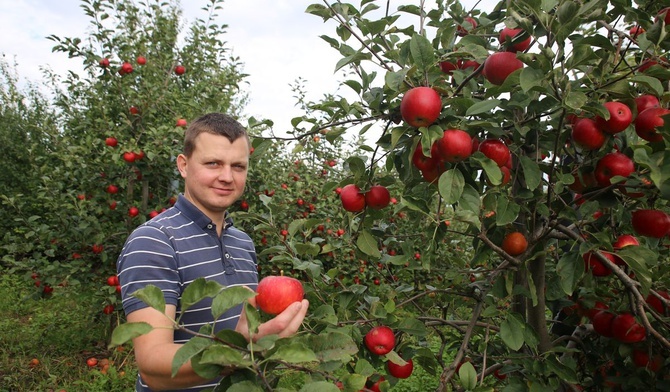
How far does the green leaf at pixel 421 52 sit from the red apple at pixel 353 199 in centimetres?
41

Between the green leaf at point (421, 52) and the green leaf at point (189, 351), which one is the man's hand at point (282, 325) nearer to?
the green leaf at point (189, 351)

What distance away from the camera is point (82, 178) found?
13.0ft

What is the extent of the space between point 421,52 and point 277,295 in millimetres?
639

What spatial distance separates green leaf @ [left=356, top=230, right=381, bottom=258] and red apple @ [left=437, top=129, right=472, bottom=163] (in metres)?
0.41

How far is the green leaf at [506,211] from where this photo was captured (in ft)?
3.88

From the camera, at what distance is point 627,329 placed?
146 centimetres

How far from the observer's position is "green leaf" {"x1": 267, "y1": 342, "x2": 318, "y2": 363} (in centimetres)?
73

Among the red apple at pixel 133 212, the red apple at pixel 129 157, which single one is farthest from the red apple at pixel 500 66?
the red apple at pixel 133 212

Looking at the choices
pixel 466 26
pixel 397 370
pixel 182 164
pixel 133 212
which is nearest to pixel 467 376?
pixel 397 370

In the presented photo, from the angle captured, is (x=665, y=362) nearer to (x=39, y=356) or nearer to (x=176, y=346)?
(x=176, y=346)

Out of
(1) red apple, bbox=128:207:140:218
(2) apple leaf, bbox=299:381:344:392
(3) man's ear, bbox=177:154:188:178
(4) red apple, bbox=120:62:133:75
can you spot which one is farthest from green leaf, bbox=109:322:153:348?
(4) red apple, bbox=120:62:133:75

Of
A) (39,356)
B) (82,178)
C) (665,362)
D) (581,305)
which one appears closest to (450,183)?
(581,305)

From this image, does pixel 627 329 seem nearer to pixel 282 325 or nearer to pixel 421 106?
pixel 421 106

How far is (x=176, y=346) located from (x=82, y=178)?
3423 millimetres
